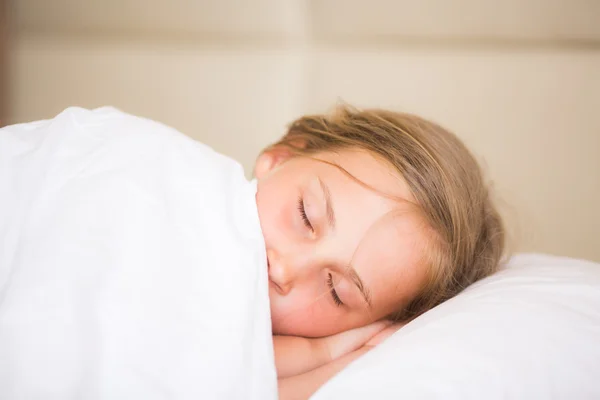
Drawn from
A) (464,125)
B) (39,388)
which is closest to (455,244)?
(464,125)

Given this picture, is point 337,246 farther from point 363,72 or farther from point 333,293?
point 363,72

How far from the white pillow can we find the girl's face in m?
0.11

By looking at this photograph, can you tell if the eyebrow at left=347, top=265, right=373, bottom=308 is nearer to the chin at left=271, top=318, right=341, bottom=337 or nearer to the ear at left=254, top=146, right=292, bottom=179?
the chin at left=271, top=318, right=341, bottom=337

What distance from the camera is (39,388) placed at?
15.6 inches

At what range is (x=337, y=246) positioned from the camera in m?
0.64

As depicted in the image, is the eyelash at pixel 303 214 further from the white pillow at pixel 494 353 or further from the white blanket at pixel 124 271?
the white pillow at pixel 494 353

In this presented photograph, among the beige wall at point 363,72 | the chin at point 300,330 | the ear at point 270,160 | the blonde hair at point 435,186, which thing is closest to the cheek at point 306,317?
the chin at point 300,330

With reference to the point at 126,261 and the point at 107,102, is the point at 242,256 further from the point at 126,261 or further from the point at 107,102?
the point at 107,102

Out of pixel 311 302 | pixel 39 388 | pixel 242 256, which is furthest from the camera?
pixel 311 302

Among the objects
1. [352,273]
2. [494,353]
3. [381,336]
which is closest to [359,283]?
[352,273]

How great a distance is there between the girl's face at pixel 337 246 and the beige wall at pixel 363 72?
1.50 feet

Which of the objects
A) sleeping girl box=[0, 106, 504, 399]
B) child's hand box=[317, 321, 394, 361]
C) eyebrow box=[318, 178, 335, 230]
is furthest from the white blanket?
child's hand box=[317, 321, 394, 361]

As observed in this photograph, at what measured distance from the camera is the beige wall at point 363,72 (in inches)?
41.8

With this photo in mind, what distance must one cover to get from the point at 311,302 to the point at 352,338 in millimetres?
102
